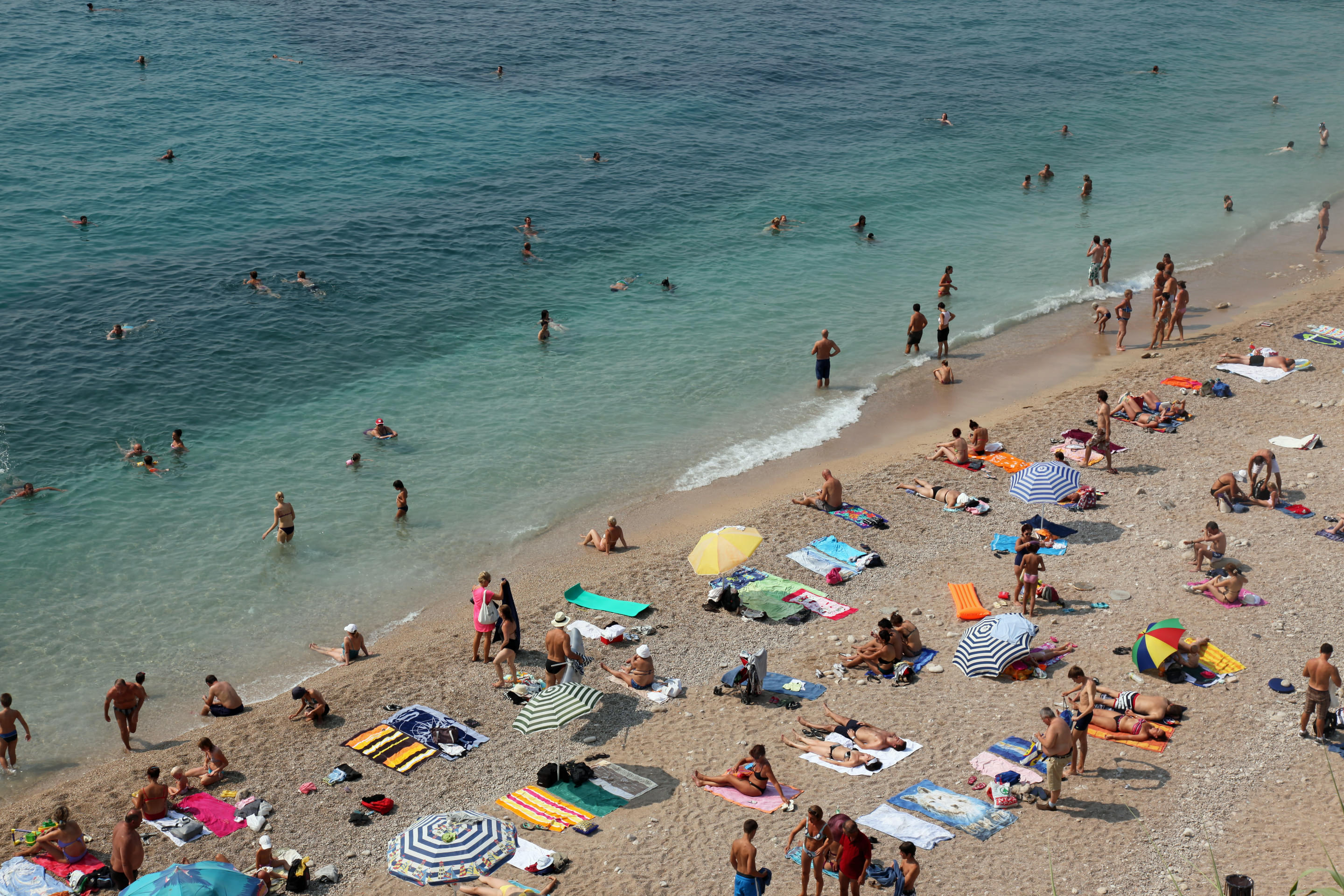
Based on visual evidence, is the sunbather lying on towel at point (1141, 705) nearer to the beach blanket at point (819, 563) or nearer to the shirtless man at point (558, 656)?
the beach blanket at point (819, 563)

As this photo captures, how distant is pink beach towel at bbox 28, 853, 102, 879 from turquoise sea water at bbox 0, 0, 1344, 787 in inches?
128

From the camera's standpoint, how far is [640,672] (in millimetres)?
16344

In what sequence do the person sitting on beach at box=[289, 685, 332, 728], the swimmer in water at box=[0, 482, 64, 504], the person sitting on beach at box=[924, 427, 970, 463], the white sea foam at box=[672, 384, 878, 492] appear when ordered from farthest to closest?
1. the white sea foam at box=[672, 384, 878, 492]
2. the person sitting on beach at box=[924, 427, 970, 463]
3. the swimmer in water at box=[0, 482, 64, 504]
4. the person sitting on beach at box=[289, 685, 332, 728]

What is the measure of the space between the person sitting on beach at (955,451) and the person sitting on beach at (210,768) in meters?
15.0

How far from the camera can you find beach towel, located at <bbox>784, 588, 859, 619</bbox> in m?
18.1

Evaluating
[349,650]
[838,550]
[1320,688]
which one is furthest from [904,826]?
[349,650]

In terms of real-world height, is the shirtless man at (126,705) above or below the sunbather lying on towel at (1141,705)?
below

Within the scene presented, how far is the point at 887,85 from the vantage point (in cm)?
5303

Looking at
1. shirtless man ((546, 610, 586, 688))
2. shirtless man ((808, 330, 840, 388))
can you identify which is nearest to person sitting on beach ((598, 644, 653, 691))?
shirtless man ((546, 610, 586, 688))

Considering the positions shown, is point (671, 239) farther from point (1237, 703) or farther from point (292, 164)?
point (1237, 703)

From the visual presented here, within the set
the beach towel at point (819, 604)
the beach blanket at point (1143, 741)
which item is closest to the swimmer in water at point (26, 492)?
the beach towel at point (819, 604)

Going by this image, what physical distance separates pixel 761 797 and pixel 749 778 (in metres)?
0.27

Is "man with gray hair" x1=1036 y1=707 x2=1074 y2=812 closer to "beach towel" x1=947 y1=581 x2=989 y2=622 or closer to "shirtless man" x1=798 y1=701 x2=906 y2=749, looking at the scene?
"shirtless man" x1=798 y1=701 x2=906 y2=749

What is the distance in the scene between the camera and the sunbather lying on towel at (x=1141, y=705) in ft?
46.6
